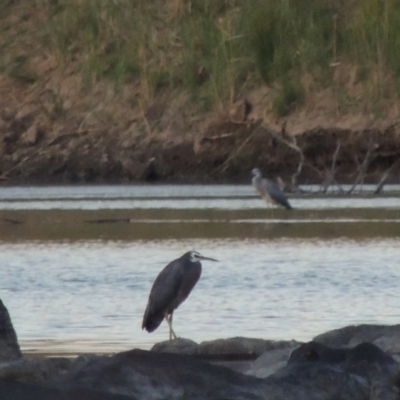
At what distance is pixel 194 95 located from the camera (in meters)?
29.9

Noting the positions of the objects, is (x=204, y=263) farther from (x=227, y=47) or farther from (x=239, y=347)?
(x=227, y=47)

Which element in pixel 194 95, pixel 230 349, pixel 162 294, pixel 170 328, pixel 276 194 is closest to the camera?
pixel 230 349

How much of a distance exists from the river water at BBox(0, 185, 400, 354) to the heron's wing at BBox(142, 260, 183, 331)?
0.53 ft

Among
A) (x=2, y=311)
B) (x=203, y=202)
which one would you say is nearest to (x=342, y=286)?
(x=2, y=311)

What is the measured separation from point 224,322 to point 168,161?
17.0m

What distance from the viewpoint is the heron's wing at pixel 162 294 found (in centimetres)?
1016

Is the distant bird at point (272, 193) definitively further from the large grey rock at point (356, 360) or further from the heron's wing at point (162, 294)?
the large grey rock at point (356, 360)

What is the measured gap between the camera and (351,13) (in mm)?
31250

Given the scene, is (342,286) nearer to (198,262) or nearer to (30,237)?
(198,262)

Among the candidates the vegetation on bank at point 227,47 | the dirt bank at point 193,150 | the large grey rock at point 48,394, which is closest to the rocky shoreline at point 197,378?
the large grey rock at point 48,394

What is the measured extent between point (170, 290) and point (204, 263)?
481cm

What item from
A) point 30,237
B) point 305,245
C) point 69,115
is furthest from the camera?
point 69,115

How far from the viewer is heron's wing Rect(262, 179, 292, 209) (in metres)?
21.0

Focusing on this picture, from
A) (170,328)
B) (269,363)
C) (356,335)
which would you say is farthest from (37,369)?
(170,328)
